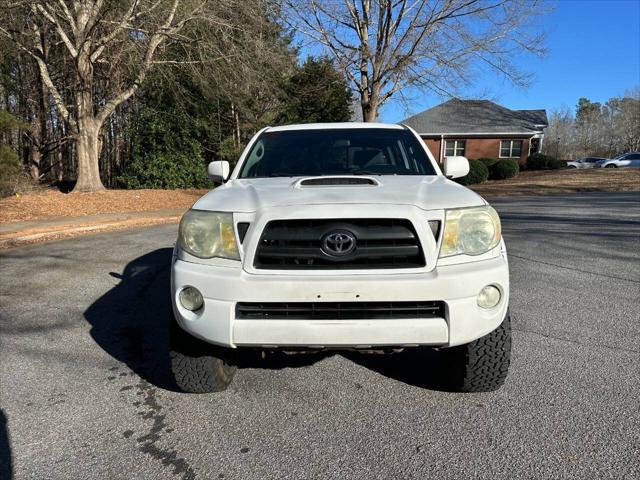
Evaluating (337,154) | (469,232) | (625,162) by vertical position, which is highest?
(625,162)

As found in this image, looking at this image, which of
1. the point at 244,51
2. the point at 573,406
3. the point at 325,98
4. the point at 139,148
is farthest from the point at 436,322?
the point at 325,98

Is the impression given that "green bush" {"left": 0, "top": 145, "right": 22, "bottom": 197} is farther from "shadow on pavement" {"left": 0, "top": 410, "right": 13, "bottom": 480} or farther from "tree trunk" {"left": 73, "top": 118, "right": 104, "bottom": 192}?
"shadow on pavement" {"left": 0, "top": 410, "right": 13, "bottom": 480}

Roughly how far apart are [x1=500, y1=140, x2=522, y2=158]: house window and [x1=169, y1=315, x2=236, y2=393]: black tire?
34027mm

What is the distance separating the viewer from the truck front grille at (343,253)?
2354 millimetres

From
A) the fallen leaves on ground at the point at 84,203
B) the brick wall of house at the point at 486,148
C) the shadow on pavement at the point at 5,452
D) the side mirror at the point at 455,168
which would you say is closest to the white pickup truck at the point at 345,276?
the shadow on pavement at the point at 5,452

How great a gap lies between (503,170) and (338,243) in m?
26.5

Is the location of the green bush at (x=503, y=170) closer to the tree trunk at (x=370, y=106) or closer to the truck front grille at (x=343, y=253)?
the tree trunk at (x=370, y=106)

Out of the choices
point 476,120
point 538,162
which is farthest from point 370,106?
point 538,162

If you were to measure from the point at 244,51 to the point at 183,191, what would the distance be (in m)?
5.54

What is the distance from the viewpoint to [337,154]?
12.4ft

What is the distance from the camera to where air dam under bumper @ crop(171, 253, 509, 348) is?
7.42 ft

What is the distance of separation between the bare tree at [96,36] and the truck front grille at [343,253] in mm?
12353

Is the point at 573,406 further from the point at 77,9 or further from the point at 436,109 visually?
the point at 436,109

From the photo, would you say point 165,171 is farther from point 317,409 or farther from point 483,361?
point 483,361
